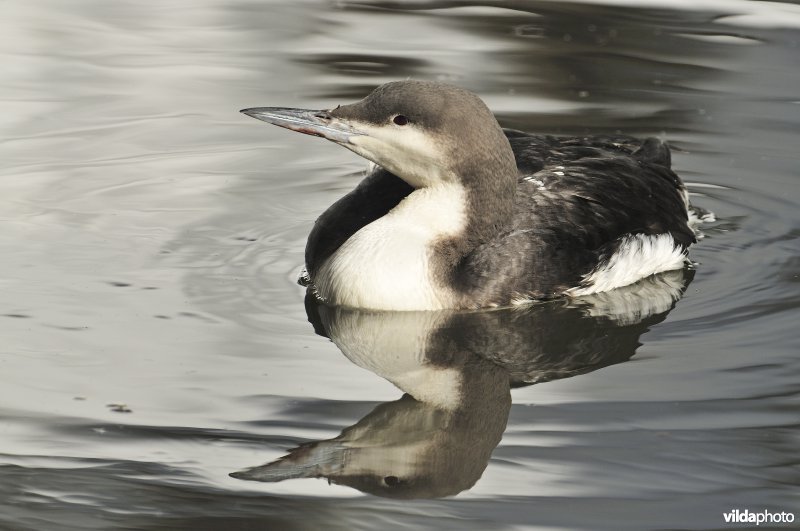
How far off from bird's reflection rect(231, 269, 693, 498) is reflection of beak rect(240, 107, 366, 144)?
759 millimetres

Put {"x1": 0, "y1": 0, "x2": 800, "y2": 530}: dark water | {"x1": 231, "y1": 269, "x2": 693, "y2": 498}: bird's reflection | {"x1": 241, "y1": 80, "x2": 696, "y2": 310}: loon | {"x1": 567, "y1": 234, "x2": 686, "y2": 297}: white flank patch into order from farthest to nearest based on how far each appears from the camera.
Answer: {"x1": 567, "y1": 234, "x2": 686, "y2": 297}: white flank patch, {"x1": 241, "y1": 80, "x2": 696, "y2": 310}: loon, {"x1": 231, "y1": 269, "x2": 693, "y2": 498}: bird's reflection, {"x1": 0, "y1": 0, "x2": 800, "y2": 530}: dark water

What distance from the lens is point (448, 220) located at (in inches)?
255

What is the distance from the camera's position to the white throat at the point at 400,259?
636 cm

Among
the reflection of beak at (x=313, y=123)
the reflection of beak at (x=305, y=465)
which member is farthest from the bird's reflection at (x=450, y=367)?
the reflection of beak at (x=313, y=123)

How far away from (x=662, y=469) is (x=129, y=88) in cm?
582

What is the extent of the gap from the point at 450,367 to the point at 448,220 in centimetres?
86

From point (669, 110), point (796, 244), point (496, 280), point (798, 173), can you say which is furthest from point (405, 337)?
point (669, 110)

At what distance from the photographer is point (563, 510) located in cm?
462

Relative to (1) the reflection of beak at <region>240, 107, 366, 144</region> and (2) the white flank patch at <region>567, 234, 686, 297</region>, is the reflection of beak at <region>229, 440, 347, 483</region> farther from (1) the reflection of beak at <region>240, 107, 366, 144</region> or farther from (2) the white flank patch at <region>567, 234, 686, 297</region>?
(2) the white flank patch at <region>567, 234, 686, 297</region>

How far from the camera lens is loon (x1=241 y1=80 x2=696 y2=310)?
6316mm

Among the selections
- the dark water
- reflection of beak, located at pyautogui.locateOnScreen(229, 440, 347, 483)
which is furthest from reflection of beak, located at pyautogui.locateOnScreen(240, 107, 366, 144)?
reflection of beak, located at pyautogui.locateOnScreen(229, 440, 347, 483)

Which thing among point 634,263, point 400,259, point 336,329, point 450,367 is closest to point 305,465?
point 450,367

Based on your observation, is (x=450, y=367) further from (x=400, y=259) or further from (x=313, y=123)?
(x=313, y=123)

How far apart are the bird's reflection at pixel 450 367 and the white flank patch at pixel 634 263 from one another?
4 cm
